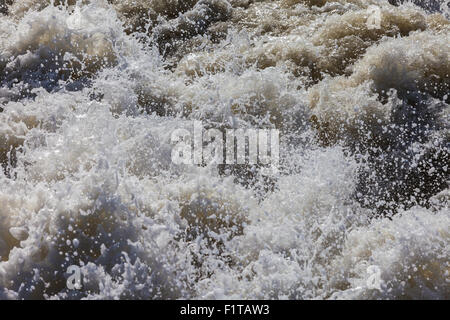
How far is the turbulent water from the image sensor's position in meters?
2.69

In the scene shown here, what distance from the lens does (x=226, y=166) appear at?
350 centimetres

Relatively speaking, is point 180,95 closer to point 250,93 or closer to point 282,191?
point 250,93

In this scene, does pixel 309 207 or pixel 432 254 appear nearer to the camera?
pixel 432 254

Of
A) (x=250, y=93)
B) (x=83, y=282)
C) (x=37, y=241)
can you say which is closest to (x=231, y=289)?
(x=83, y=282)

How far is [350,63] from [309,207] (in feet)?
5.81

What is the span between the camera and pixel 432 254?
2.70m

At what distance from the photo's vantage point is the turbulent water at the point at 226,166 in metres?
2.69

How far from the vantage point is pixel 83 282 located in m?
2.58

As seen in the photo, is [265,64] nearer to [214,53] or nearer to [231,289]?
[214,53]
